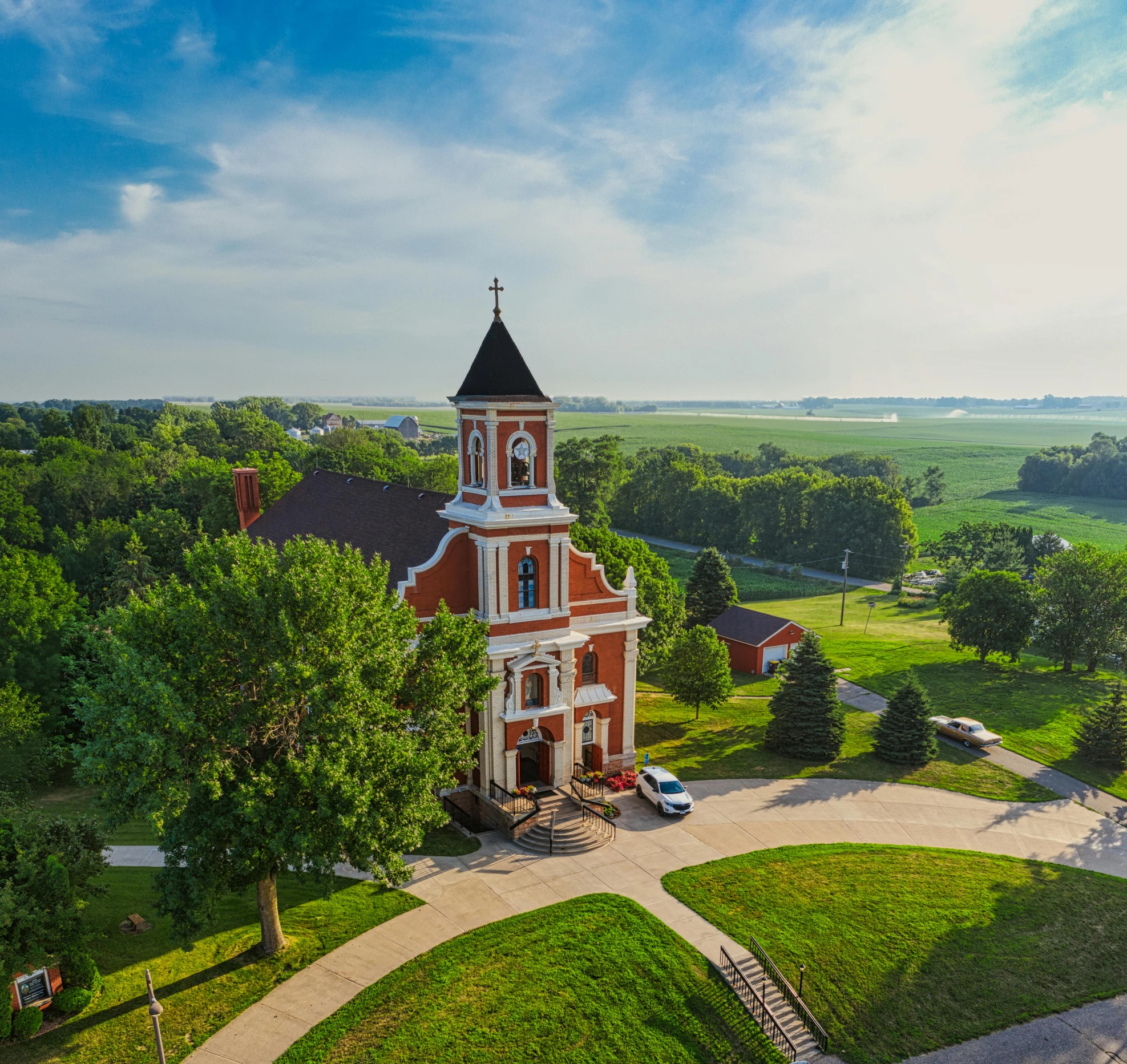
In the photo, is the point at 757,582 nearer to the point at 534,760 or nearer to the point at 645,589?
the point at 645,589

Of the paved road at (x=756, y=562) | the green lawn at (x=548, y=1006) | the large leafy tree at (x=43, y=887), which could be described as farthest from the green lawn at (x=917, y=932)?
the paved road at (x=756, y=562)

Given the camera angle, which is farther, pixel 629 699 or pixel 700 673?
pixel 700 673

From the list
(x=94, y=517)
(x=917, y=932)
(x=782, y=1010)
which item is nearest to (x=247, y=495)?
A: (x=94, y=517)

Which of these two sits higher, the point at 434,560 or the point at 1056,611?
the point at 434,560

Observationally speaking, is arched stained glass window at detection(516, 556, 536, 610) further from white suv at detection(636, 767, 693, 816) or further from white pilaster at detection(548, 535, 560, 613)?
white suv at detection(636, 767, 693, 816)

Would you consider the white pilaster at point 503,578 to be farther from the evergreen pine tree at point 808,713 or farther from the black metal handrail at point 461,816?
the evergreen pine tree at point 808,713
